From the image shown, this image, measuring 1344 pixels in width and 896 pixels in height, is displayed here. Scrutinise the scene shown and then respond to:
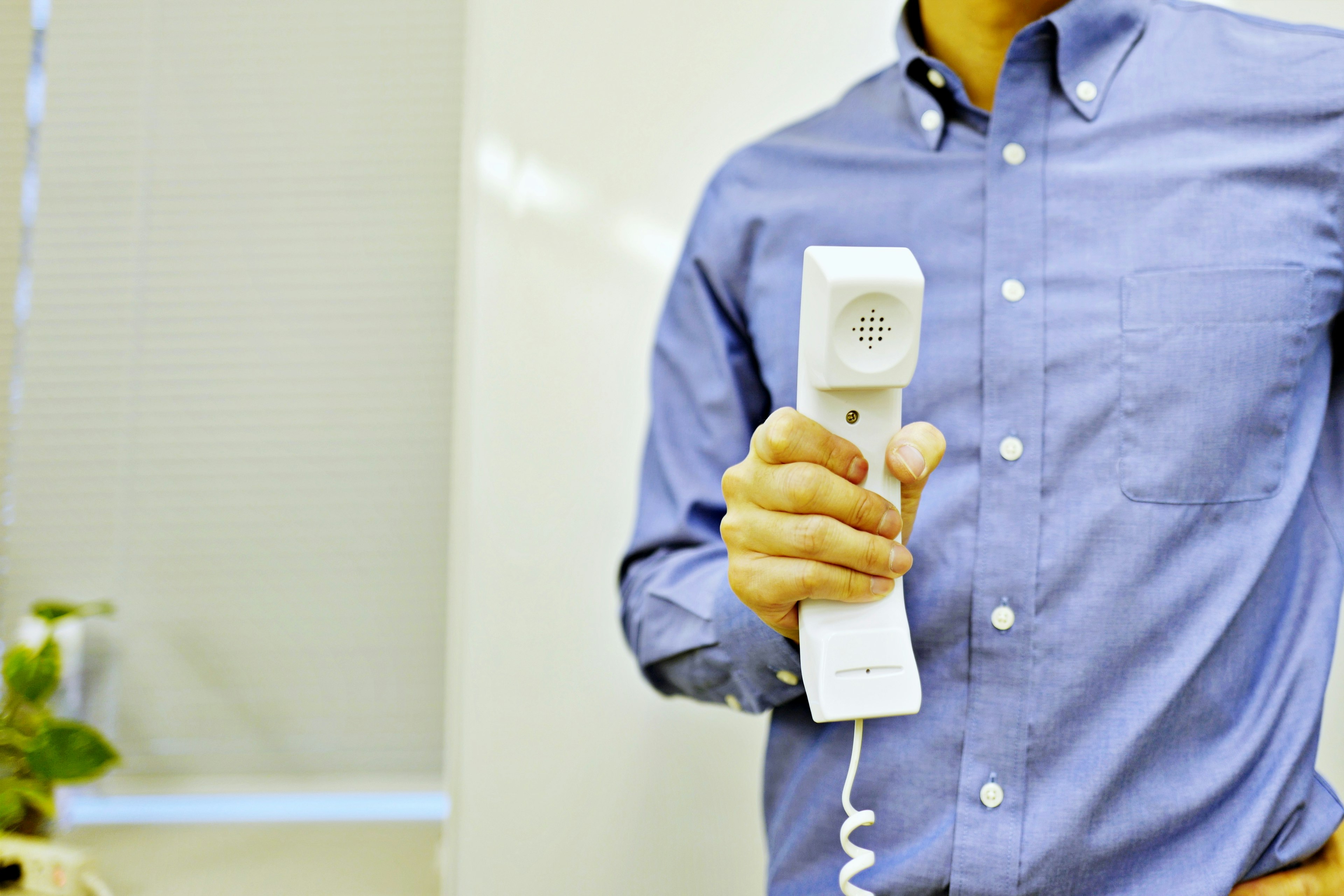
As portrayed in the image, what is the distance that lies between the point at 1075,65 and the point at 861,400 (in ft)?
1.35

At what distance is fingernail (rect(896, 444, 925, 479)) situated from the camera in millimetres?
520

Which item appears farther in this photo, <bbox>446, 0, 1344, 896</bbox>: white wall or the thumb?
<bbox>446, 0, 1344, 896</bbox>: white wall

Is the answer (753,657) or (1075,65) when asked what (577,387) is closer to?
(753,657)

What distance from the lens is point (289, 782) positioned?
137cm

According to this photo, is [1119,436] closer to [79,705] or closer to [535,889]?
[535,889]

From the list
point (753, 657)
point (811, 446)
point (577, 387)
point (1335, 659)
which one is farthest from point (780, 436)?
point (1335, 659)

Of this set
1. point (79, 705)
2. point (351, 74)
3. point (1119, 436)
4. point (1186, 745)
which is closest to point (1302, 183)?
point (1119, 436)

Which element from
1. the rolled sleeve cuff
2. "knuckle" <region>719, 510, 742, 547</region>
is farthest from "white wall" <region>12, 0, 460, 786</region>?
"knuckle" <region>719, 510, 742, 547</region>

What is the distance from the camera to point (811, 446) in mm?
527

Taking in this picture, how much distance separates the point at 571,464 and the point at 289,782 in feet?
2.29

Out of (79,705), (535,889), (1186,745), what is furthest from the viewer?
(79,705)

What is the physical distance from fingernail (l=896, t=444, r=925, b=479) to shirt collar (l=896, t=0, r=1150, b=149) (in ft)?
1.19

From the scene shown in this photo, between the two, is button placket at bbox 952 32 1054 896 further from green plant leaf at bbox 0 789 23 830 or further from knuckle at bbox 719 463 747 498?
green plant leaf at bbox 0 789 23 830

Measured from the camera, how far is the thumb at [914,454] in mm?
521
